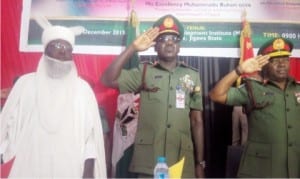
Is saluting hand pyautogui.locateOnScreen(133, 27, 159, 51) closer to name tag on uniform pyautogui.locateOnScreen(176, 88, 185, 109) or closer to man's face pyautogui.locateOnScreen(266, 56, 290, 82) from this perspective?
name tag on uniform pyautogui.locateOnScreen(176, 88, 185, 109)

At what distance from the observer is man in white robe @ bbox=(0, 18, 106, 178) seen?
2457 mm

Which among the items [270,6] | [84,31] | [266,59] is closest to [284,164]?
[266,59]

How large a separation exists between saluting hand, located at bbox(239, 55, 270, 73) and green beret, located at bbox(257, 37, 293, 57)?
46mm

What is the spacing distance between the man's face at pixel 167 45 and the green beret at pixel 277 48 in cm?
51

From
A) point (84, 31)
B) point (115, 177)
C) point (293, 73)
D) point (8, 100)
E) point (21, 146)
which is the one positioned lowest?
point (115, 177)

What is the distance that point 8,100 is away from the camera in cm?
254

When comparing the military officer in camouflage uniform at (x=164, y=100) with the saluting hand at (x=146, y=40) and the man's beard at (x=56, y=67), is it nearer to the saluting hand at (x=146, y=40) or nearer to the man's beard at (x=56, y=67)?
the saluting hand at (x=146, y=40)

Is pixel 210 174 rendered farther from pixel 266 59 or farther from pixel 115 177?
pixel 266 59

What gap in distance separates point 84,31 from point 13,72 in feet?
1.62

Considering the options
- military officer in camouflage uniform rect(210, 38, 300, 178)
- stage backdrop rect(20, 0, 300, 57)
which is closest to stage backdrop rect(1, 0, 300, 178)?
stage backdrop rect(20, 0, 300, 57)

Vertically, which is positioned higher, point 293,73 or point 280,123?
point 293,73

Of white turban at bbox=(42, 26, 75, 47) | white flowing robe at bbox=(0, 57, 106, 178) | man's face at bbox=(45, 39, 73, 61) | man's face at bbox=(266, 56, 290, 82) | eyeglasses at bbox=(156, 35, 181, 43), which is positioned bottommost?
white flowing robe at bbox=(0, 57, 106, 178)

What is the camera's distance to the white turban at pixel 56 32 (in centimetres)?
254

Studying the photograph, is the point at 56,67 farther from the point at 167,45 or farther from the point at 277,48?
the point at 277,48
